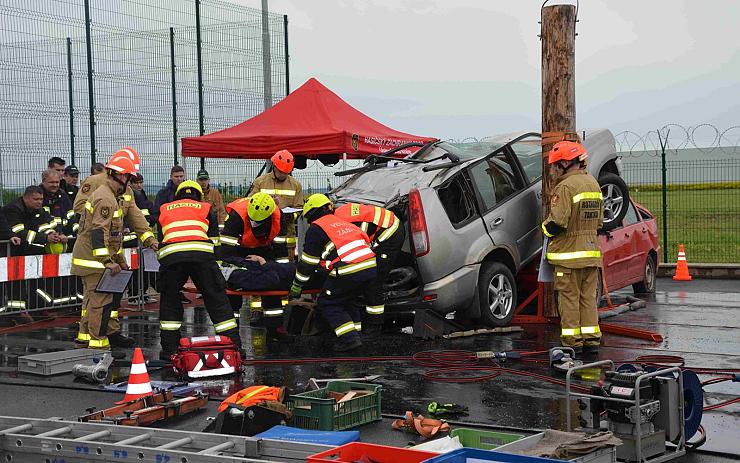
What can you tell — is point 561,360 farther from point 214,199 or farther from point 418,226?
point 214,199

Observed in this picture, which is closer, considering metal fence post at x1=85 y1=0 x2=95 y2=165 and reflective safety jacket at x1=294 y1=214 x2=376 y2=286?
reflective safety jacket at x1=294 y1=214 x2=376 y2=286

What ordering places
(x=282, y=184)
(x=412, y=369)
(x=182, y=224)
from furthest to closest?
(x=282, y=184), (x=182, y=224), (x=412, y=369)

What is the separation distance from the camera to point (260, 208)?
33.5ft

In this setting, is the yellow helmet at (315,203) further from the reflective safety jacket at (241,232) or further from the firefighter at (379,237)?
the reflective safety jacket at (241,232)

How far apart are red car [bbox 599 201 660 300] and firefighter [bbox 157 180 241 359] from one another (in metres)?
4.70

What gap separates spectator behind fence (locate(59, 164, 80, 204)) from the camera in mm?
14219

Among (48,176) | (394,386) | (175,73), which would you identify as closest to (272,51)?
(175,73)

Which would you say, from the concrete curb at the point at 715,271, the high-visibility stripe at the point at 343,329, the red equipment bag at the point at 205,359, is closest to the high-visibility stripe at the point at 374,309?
the high-visibility stripe at the point at 343,329

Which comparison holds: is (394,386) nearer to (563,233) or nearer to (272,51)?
(563,233)

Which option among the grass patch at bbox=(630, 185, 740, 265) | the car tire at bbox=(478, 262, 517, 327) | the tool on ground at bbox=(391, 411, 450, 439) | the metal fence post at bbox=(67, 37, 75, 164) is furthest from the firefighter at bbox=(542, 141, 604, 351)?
the grass patch at bbox=(630, 185, 740, 265)

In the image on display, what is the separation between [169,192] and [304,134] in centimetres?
229

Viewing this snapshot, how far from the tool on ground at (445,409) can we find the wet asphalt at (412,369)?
0.28 ft

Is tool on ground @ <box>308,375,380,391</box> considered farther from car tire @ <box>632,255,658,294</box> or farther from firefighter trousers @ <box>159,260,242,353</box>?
car tire @ <box>632,255,658,294</box>

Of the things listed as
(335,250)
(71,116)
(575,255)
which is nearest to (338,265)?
(335,250)
